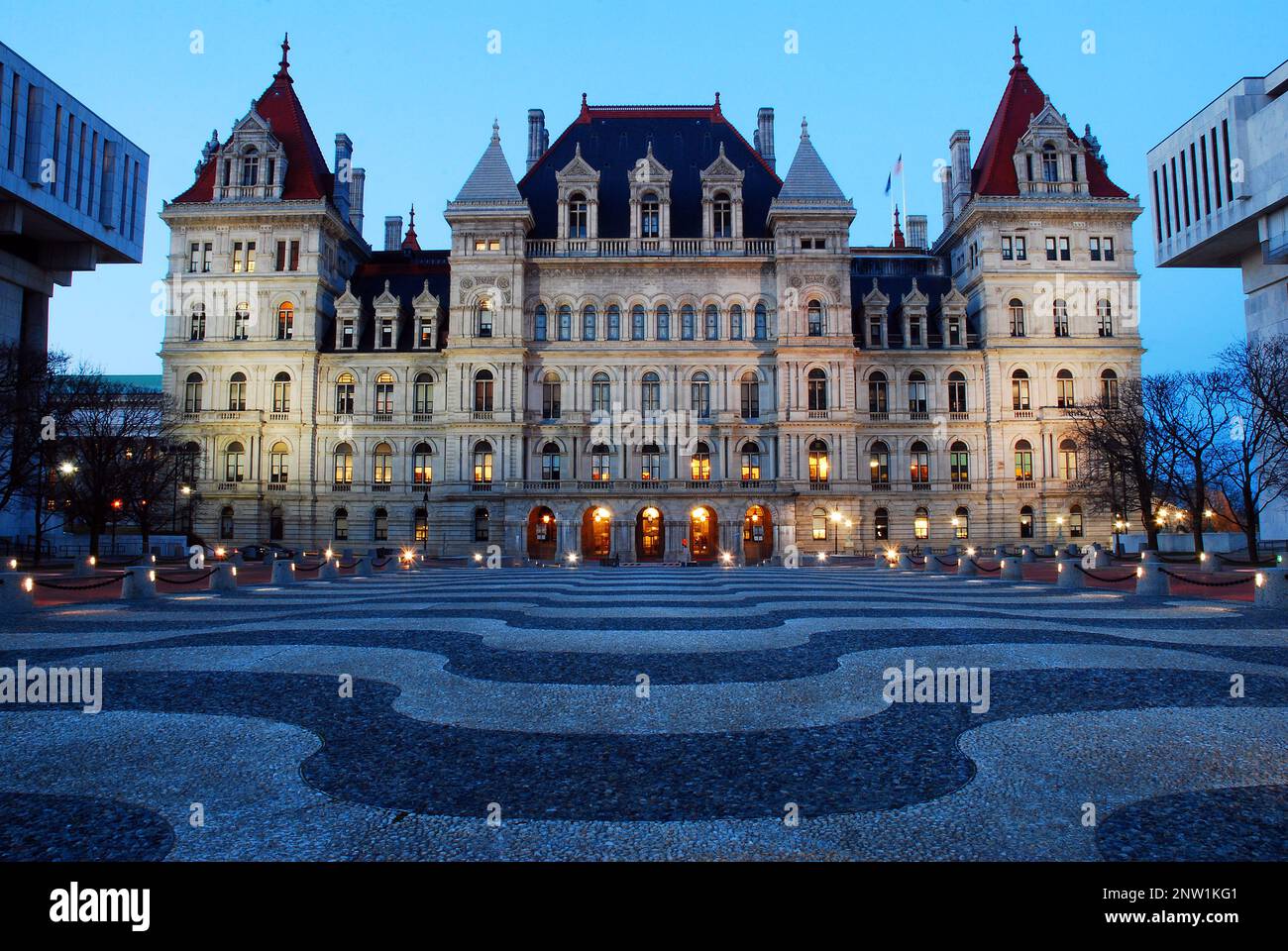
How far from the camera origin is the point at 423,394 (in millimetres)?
53094

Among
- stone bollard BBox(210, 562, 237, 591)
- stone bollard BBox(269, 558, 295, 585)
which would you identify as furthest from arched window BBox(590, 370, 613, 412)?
stone bollard BBox(210, 562, 237, 591)

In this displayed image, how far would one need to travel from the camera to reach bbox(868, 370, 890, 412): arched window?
174 feet

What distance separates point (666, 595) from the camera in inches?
750

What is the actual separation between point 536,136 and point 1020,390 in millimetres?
40911

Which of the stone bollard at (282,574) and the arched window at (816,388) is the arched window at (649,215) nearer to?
the arched window at (816,388)

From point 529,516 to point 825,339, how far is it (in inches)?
861

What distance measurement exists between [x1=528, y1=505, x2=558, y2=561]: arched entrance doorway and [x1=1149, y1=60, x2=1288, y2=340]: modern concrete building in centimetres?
4271

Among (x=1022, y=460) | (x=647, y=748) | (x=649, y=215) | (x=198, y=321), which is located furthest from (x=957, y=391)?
(x=647, y=748)

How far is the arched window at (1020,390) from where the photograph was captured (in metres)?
51.5

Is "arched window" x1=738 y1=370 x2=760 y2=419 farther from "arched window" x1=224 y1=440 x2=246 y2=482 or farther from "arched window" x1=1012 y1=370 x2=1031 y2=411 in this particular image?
"arched window" x1=224 y1=440 x2=246 y2=482

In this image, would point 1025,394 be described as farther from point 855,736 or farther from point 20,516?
point 20,516

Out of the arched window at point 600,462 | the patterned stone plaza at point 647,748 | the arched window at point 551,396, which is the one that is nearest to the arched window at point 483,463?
the arched window at point 551,396

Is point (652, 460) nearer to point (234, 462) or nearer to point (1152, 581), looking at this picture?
point (234, 462)
